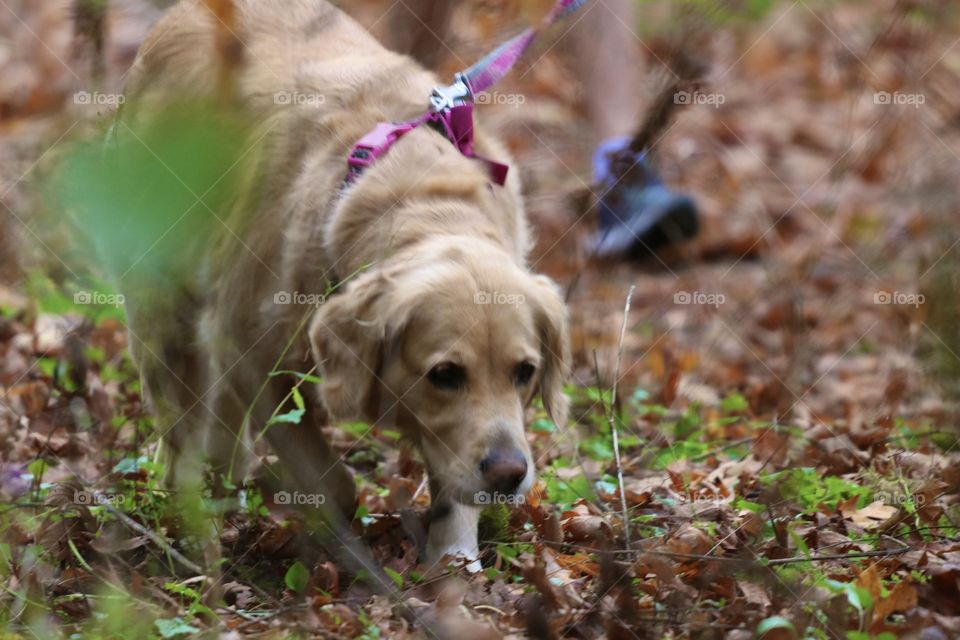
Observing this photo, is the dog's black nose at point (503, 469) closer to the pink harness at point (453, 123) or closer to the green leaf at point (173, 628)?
the green leaf at point (173, 628)

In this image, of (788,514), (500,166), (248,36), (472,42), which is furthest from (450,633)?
(472,42)

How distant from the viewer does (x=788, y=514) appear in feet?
9.70

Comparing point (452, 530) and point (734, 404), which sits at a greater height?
point (734, 404)

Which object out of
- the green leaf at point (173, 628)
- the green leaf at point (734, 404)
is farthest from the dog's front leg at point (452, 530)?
the green leaf at point (734, 404)

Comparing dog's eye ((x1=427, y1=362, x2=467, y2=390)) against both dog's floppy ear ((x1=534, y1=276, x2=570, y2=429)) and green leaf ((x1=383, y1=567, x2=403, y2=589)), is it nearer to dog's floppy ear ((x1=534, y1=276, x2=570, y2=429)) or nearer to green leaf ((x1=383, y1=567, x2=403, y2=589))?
dog's floppy ear ((x1=534, y1=276, x2=570, y2=429))

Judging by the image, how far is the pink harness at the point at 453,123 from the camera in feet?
→ 11.3

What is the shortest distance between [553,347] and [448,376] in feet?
1.48

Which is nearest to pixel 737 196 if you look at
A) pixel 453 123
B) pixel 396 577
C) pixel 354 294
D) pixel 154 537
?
pixel 453 123

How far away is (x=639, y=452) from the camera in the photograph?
13.7 ft

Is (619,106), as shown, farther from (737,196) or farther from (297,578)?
(297,578)

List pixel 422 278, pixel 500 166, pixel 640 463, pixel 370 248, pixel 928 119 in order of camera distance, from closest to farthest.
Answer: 1. pixel 422 278
2. pixel 370 248
3. pixel 500 166
4. pixel 640 463
5. pixel 928 119

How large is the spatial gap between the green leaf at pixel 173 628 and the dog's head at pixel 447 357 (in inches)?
33.7

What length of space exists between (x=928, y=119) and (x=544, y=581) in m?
3.63

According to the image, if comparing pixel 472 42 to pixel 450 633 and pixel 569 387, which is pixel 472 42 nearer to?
pixel 569 387
